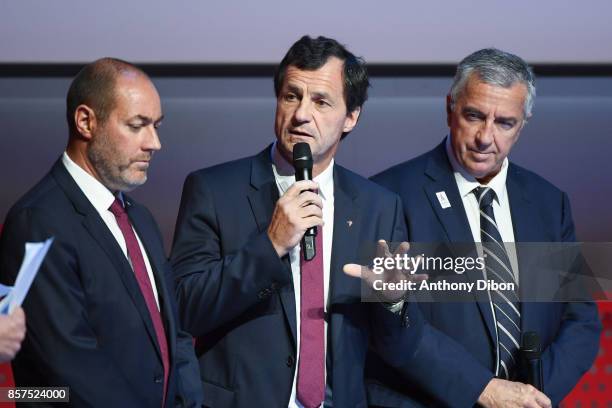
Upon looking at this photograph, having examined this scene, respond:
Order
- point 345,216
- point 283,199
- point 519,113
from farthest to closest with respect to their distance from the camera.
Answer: point 519,113 → point 345,216 → point 283,199

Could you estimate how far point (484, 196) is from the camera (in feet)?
11.0

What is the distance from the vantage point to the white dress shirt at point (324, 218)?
2.92 meters

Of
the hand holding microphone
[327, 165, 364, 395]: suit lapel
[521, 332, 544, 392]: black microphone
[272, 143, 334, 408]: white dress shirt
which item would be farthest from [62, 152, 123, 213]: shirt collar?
[521, 332, 544, 392]: black microphone

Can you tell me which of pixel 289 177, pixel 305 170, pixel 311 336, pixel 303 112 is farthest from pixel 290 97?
pixel 311 336

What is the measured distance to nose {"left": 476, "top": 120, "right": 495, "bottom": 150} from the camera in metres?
3.28

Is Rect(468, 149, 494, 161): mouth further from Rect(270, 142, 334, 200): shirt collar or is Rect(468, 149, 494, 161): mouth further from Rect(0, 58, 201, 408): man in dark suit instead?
Rect(0, 58, 201, 408): man in dark suit

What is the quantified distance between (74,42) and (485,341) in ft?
7.37

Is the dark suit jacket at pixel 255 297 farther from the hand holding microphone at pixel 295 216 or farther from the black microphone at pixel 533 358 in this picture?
the black microphone at pixel 533 358

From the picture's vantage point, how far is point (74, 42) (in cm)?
436

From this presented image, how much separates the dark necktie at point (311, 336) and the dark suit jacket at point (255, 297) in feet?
0.10

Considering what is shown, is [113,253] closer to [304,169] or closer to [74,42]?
[304,169]

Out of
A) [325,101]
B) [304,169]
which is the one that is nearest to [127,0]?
[325,101]

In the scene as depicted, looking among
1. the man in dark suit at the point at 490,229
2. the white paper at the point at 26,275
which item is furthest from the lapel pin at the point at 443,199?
the white paper at the point at 26,275

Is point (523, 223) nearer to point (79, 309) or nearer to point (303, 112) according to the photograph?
point (303, 112)
